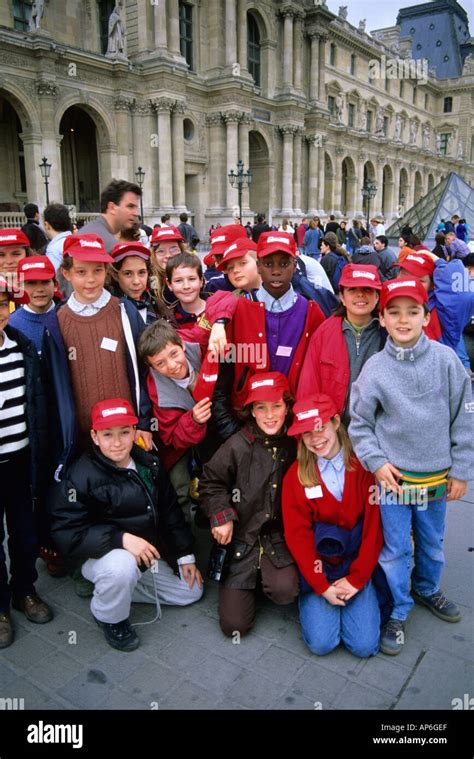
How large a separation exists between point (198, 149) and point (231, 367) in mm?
29549

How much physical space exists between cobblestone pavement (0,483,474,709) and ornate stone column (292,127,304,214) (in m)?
35.9

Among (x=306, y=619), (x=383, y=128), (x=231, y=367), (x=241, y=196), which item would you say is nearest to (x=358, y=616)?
(x=306, y=619)

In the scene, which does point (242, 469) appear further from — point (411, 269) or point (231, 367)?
point (411, 269)

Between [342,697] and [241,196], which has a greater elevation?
[241,196]

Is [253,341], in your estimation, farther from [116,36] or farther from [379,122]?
[379,122]


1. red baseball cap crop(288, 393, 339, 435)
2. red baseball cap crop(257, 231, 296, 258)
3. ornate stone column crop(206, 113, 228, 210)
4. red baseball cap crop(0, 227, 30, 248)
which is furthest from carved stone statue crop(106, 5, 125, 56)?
red baseball cap crop(288, 393, 339, 435)

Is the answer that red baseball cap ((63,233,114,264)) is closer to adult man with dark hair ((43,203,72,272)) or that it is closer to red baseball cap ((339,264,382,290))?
red baseball cap ((339,264,382,290))

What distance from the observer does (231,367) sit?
4.04m

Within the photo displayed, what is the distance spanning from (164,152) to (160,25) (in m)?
5.40

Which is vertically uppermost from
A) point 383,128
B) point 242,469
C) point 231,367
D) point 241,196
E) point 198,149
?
point 383,128

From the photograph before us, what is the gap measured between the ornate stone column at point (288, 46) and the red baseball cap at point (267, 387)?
3647 centimetres

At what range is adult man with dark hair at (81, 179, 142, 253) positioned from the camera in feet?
16.7

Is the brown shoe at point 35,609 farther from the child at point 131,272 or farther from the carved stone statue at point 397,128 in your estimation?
the carved stone statue at point 397,128

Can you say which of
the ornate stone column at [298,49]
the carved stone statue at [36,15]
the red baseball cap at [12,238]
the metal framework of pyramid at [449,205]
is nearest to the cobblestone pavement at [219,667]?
the red baseball cap at [12,238]
